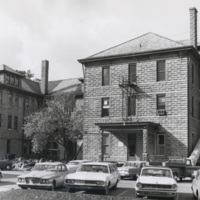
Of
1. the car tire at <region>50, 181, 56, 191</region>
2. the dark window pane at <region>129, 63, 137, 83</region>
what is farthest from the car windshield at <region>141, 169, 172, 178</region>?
the dark window pane at <region>129, 63, 137, 83</region>

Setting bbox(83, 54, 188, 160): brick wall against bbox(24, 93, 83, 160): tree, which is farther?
bbox(24, 93, 83, 160): tree

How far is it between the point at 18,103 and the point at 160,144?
2301 centimetres

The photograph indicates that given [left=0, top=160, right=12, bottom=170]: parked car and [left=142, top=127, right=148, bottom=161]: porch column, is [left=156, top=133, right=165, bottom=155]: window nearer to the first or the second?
[left=142, top=127, right=148, bottom=161]: porch column

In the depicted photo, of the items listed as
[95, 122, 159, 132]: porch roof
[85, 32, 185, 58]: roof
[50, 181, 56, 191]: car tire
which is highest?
[85, 32, 185, 58]: roof

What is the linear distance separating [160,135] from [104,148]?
5600 mm

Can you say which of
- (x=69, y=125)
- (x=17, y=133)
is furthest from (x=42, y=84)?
(x=69, y=125)

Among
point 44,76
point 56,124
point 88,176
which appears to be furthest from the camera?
point 44,76

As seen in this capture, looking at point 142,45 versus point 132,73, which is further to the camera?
point 142,45

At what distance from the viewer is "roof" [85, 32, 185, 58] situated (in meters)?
34.1

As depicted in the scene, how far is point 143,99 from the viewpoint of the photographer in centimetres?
3381

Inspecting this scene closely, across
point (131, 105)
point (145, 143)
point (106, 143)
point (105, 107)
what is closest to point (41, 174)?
point (145, 143)

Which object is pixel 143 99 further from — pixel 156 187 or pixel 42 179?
pixel 156 187

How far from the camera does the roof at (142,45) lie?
112 feet

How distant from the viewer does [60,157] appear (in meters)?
49.1
